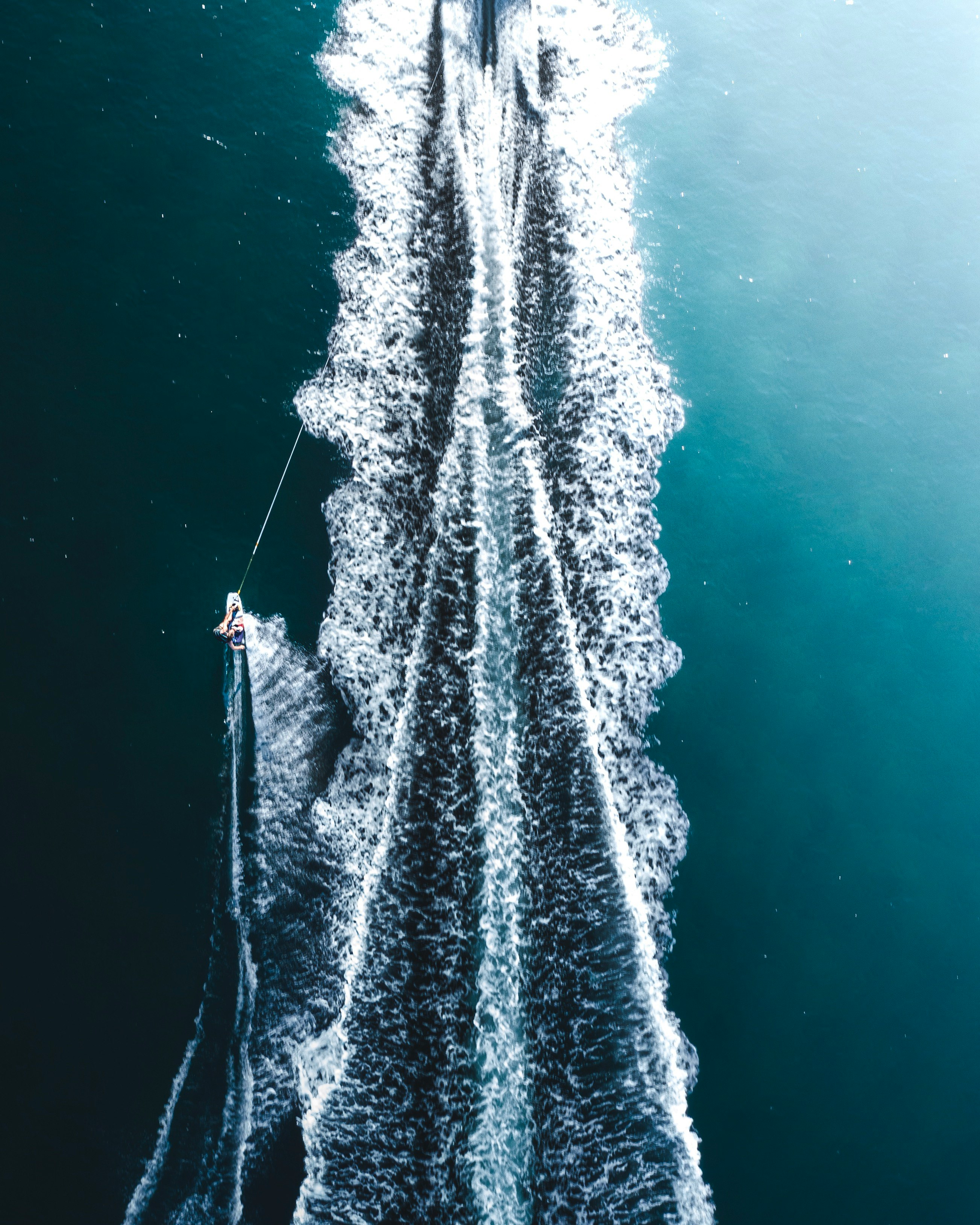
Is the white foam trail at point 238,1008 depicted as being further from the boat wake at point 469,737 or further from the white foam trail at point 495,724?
the white foam trail at point 495,724

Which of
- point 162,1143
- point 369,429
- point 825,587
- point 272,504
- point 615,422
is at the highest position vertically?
point 615,422

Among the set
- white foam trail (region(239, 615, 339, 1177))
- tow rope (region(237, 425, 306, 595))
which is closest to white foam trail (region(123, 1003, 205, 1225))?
white foam trail (region(239, 615, 339, 1177))

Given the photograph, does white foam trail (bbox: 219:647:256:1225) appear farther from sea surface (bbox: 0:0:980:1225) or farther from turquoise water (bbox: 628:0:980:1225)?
turquoise water (bbox: 628:0:980:1225)

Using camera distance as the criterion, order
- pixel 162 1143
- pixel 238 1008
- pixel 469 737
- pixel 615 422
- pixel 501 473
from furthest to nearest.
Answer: pixel 615 422 < pixel 501 473 < pixel 469 737 < pixel 238 1008 < pixel 162 1143

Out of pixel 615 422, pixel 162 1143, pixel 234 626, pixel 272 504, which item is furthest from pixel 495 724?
pixel 162 1143

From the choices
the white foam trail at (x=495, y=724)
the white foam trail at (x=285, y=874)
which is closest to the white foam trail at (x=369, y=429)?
the white foam trail at (x=285, y=874)

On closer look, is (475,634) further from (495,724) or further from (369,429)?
(369,429)

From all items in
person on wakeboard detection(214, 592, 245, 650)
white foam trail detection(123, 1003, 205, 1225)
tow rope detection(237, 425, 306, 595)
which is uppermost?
tow rope detection(237, 425, 306, 595)
